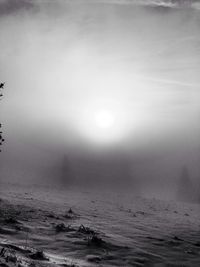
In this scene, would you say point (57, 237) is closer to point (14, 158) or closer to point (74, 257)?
point (74, 257)

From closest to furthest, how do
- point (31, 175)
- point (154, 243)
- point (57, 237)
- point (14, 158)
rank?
point (57, 237) → point (154, 243) → point (31, 175) → point (14, 158)

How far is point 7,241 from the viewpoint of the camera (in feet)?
44.0

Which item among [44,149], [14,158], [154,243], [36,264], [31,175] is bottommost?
[36,264]

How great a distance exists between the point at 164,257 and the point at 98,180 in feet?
333

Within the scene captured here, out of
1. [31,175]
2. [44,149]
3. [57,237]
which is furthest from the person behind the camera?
[44,149]

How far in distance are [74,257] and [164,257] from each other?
441 cm

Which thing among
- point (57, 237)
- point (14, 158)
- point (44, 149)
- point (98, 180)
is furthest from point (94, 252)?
point (44, 149)

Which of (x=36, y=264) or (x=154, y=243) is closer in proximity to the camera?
(x=36, y=264)

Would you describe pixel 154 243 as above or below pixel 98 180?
below

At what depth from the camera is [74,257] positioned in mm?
12586

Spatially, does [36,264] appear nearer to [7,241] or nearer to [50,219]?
[7,241]

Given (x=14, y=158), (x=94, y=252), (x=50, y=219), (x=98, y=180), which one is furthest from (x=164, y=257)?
(x=14, y=158)

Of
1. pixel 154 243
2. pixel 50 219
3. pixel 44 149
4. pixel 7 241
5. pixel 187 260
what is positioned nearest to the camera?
pixel 7 241

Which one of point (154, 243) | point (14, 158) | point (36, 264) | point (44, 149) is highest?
point (44, 149)
